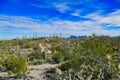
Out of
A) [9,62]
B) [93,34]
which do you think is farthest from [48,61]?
[9,62]

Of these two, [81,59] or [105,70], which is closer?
[105,70]

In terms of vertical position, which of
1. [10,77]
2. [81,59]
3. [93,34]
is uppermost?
[93,34]

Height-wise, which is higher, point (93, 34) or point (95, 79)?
point (93, 34)

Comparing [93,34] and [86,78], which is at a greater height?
[93,34]

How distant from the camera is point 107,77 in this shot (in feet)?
43.1

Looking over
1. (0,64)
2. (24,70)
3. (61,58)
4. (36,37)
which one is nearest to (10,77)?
(24,70)

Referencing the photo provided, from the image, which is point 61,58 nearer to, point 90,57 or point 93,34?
point 93,34

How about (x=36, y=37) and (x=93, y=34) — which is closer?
(x=93, y=34)

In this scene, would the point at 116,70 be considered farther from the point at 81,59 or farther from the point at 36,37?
the point at 36,37

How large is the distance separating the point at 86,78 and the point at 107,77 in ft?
4.75

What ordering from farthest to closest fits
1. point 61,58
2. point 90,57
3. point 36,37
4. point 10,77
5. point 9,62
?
point 36,37, point 61,58, point 9,62, point 10,77, point 90,57

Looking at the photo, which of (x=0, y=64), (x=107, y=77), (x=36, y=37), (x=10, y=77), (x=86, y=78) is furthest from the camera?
(x=36, y=37)

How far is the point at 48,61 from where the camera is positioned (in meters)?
27.2

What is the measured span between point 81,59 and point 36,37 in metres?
55.4
